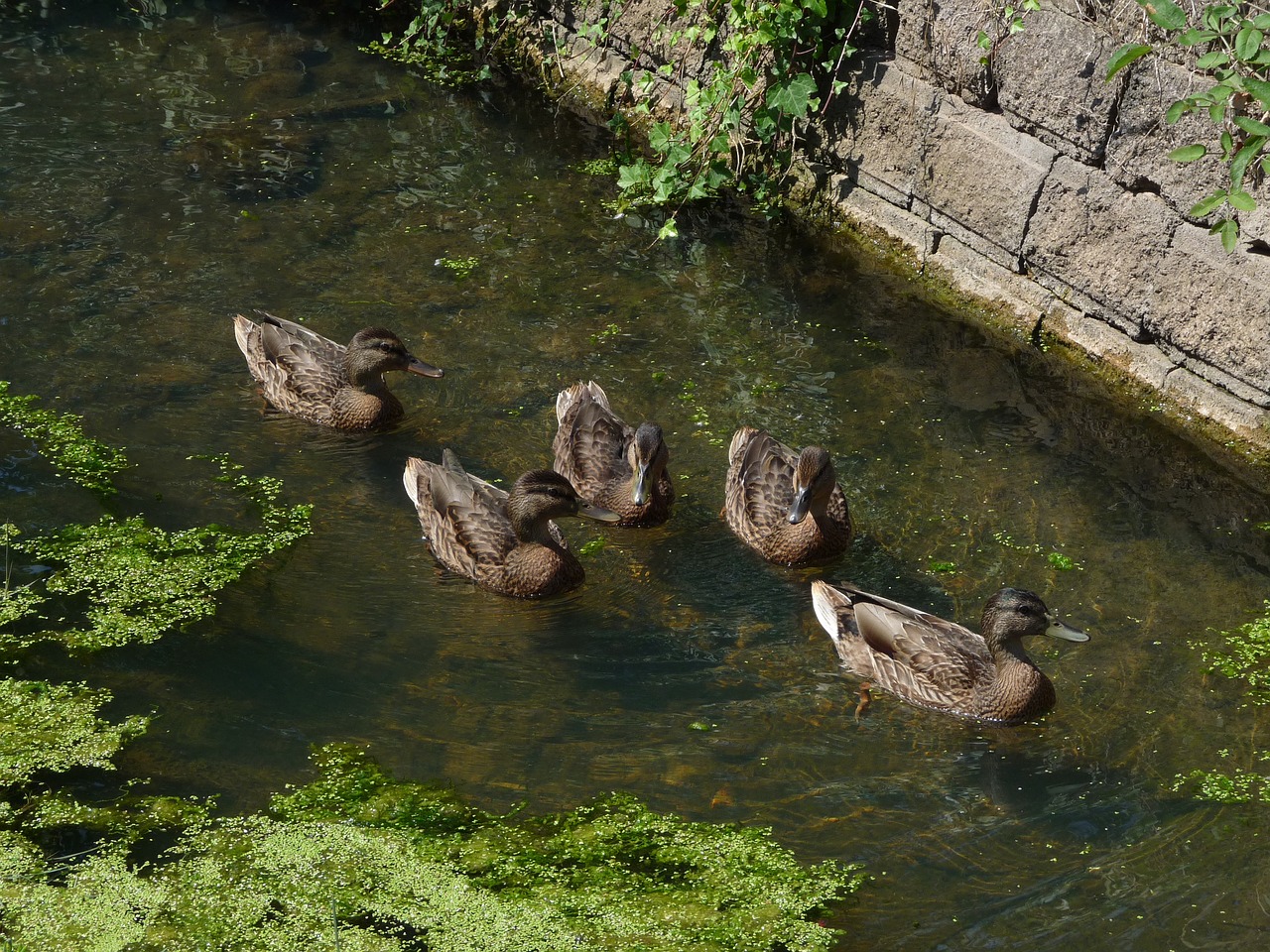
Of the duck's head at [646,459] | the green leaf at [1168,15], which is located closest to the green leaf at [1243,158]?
the green leaf at [1168,15]

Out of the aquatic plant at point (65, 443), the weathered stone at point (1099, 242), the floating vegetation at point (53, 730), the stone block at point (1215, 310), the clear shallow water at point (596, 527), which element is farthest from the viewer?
the weathered stone at point (1099, 242)

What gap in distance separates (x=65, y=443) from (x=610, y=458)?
2919 millimetres

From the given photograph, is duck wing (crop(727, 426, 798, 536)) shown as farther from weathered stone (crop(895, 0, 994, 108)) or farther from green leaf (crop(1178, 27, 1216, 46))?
weathered stone (crop(895, 0, 994, 108))

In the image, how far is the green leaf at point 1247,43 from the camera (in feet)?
21.9

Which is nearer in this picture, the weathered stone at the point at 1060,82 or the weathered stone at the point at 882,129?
the weathered stone at the point at 1060,82

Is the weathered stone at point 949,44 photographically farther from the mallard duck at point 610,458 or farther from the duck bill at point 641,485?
the duck bill at point 641,485

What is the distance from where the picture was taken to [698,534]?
7.39 m

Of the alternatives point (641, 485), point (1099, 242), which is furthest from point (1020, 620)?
point (1099, 242)

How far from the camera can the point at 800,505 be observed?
6875 millimetres

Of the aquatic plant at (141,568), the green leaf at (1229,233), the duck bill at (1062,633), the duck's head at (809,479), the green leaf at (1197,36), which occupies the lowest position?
the aquatic plant at (141,568)

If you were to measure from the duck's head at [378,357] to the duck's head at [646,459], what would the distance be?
149 cm

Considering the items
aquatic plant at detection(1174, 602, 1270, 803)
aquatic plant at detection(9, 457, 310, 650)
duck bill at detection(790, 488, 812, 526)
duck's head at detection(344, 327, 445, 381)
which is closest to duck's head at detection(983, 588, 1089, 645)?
aquatic plant at detection(1174, 602, 1270, 803)

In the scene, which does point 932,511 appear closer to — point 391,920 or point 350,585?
point 350,585

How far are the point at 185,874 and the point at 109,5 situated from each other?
1067 centimetres
